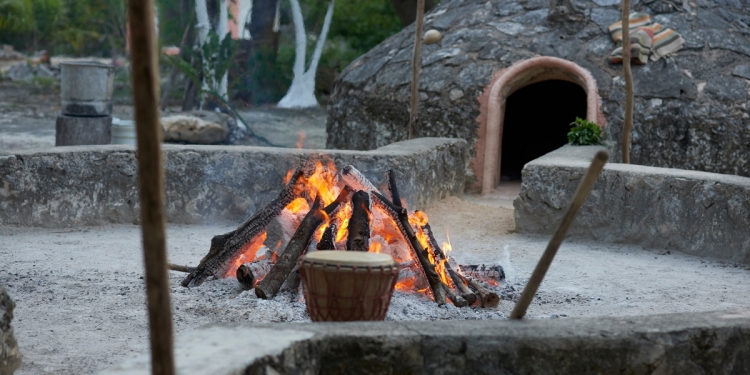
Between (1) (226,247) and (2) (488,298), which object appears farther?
(1) (226,247)

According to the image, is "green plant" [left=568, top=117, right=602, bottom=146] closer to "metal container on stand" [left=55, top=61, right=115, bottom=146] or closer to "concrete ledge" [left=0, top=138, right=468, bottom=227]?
"concrete ledge" [left=0, top=138, right=468, bottom=227]

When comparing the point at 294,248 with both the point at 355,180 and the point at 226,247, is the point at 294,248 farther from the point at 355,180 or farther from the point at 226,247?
the point at 355,180

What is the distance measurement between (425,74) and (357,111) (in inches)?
45.6

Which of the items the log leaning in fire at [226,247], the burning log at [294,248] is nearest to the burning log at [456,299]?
the burning log at [294,248]

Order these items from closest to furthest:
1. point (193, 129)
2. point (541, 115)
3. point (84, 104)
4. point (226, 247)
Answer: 1. point (226, 247)
2. point (84, 104)
3. point (541, 115)
4. point (193, 129)

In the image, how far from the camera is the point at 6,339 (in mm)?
3219

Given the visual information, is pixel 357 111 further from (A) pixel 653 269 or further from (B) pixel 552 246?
(B) pixel 552 246

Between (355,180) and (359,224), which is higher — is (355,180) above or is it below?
above

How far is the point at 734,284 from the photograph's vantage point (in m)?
5.78

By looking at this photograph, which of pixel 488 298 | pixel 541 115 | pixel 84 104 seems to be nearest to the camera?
pixel 488 298

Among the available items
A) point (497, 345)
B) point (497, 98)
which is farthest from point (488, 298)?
point (497, 98)

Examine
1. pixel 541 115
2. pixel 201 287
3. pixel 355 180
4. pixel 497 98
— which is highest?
pixel 497 98

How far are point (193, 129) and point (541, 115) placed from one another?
566 cm

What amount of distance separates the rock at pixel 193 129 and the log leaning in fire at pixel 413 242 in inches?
392
